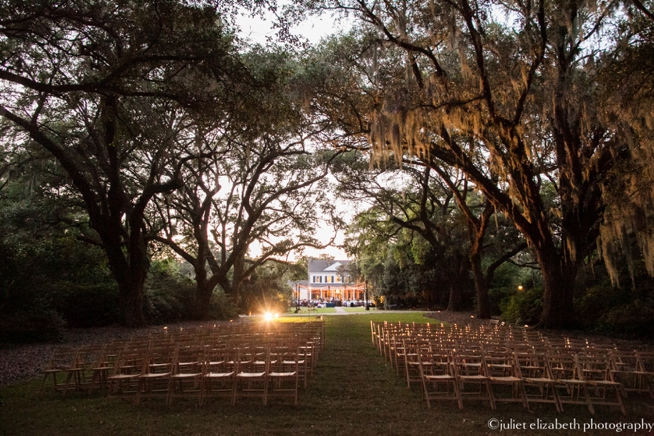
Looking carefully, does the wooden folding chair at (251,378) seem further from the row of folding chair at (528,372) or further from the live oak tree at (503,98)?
the live oak tree at (503,98)

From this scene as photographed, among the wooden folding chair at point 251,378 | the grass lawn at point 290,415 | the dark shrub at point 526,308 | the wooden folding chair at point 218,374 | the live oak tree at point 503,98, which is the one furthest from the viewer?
the dark shrub at point 526,308

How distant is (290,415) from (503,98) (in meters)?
10.5

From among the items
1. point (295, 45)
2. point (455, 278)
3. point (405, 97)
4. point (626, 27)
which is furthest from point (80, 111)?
point (455, 278)

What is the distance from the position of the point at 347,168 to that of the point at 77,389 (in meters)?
17.0

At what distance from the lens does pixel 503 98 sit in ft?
41.9

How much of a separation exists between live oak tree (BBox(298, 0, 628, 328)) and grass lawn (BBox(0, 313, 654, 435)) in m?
6.97

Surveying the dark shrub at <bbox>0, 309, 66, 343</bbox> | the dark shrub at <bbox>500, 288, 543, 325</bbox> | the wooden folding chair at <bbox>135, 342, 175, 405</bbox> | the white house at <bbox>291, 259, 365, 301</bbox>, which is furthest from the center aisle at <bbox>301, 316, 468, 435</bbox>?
the white house at <bbox>291, 259, 365, 301</bbox>

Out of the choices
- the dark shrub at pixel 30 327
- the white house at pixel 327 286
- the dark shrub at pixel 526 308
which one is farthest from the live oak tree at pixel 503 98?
the white house at pixel 327 286

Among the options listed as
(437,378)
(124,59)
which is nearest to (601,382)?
(437,378)

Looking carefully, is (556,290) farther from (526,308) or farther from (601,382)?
(601,382)

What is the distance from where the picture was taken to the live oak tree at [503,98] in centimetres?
1139

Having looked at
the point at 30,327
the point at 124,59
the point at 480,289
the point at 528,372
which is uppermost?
the point at 124,59

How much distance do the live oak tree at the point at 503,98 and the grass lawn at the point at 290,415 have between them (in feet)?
22.9

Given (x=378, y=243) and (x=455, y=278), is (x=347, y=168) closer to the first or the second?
(x=378, y=243)
